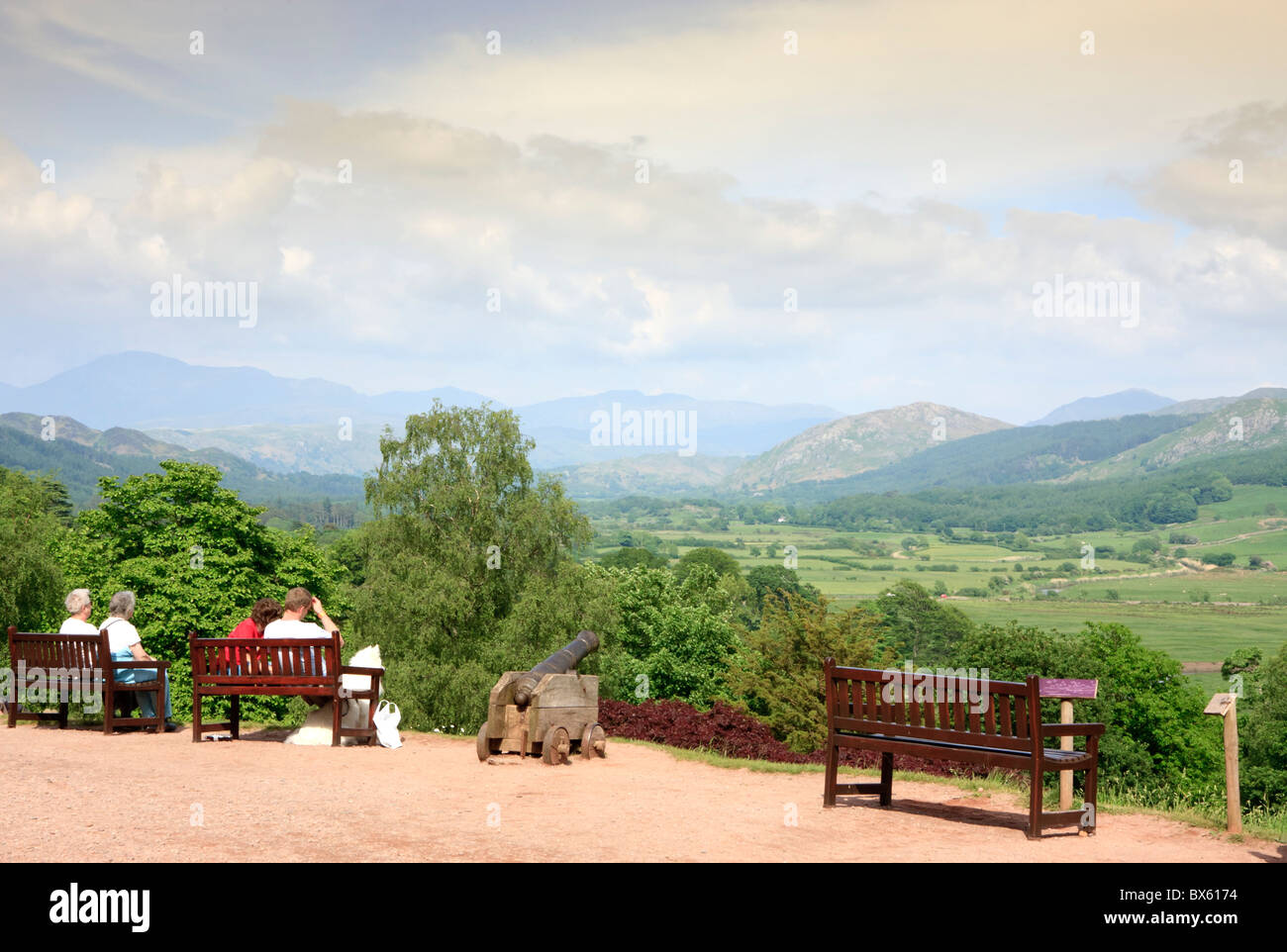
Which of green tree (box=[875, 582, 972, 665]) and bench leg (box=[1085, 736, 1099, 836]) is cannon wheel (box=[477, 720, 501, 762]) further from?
green tree (box=[875, 582, 972, 665])

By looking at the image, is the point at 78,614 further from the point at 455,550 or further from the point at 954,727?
the point at 455,550

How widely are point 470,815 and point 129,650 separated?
20.5 feet

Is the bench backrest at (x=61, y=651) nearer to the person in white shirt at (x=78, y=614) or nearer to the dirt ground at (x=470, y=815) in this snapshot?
the person in white shirt at (x=78, y=614)

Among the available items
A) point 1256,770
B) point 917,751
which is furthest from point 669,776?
point 1256,770

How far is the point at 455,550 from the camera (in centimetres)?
3269

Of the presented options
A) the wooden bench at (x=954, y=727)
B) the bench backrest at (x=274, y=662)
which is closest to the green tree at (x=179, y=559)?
the bench backrest at (x=274, y=662)

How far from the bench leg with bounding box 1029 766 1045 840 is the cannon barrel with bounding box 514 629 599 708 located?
5113 millimetres

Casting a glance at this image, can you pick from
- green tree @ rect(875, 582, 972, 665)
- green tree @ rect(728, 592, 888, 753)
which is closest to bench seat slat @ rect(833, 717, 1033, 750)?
green tree @ rect(728, 592, 888, 753)

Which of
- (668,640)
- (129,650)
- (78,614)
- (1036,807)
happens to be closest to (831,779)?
(1036,807)

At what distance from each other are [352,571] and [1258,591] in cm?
16726

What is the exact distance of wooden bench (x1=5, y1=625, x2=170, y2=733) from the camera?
1228cm

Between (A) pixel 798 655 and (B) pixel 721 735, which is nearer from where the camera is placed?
(B) pixel 721 735

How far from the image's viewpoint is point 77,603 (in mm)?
13023
